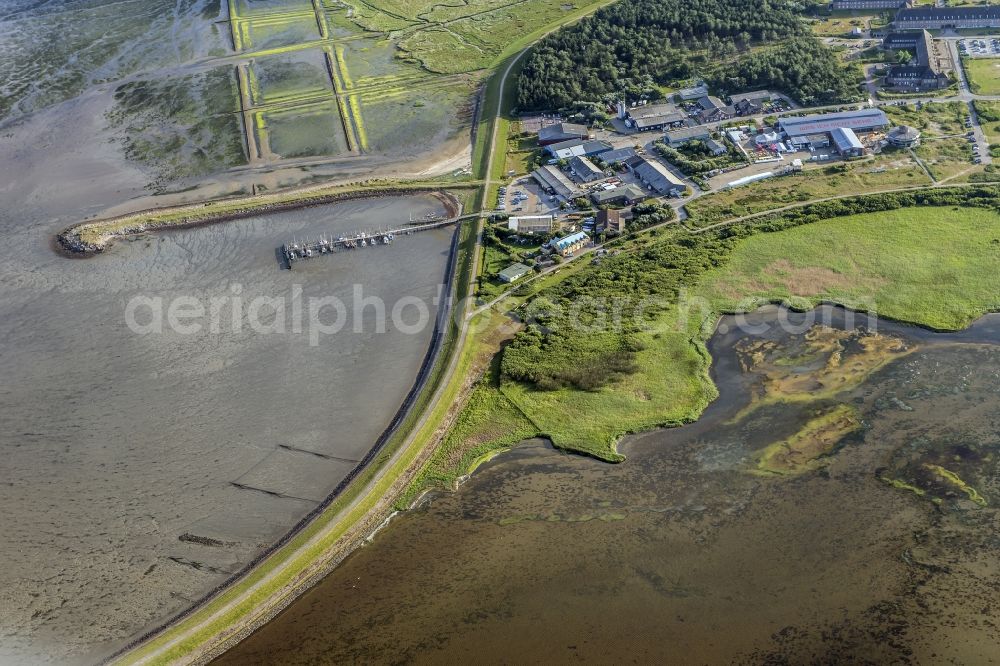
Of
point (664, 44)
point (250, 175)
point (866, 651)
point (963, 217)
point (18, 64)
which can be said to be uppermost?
point (18, 64)

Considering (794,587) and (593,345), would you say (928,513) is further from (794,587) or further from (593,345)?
(593,345)

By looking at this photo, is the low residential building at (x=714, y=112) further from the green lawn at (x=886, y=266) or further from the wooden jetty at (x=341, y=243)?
the wooden jetty at (x=341, y=243)

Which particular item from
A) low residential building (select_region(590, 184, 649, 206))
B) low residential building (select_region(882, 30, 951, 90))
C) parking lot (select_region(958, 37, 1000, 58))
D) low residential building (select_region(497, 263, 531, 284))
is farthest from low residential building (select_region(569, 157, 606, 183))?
parking lot (select_region(958, 37, 1000, 58))

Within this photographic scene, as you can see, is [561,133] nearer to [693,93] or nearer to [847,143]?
[693,93]

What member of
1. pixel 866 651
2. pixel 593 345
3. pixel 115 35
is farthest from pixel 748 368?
pixel 115 35

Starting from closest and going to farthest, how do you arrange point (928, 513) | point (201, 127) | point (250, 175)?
point (928, 513) < point (250, 175) < point (201, 127)

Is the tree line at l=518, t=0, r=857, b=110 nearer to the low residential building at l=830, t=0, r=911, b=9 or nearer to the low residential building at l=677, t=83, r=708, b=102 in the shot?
the low residential building at l=677, t=83, r=708, b=102

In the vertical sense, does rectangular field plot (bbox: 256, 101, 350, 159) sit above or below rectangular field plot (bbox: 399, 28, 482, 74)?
below
